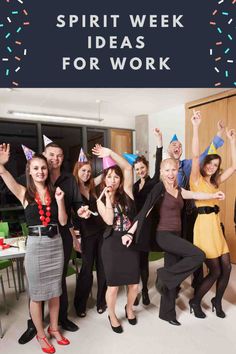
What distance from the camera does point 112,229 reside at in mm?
2150

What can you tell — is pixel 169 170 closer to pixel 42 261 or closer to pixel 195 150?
pixel 195 150

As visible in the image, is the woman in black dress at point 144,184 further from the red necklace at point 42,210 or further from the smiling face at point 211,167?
the red necklace at point 42,210

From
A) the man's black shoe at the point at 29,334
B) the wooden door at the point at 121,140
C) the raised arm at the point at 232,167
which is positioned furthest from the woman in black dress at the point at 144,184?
the wooden door at the point at 121,140

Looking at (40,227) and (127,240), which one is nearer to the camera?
(40,227)

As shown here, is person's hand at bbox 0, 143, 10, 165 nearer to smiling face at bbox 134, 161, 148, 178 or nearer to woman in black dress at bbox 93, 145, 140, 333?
woman in black dress at bbox 93, 145, 140, 333

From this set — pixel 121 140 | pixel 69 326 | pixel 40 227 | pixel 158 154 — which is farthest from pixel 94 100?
pixel 69 326

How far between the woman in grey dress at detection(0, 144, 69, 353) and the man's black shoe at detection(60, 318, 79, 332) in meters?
0.29

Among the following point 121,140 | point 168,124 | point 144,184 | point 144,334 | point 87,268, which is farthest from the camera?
point 121,140

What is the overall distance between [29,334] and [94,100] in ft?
11.5

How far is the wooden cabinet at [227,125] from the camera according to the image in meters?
3.87

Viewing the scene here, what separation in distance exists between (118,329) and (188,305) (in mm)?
869

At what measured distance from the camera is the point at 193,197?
2279 millimetres

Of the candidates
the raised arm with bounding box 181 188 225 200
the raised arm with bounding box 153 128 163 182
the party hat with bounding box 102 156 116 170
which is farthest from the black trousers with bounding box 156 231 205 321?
the party hat with bounding box 102 156 116 170

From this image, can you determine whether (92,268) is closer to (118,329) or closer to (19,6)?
(118,329)
